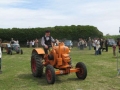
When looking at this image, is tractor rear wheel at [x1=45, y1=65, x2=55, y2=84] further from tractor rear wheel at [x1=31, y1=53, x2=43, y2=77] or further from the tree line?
the tree line

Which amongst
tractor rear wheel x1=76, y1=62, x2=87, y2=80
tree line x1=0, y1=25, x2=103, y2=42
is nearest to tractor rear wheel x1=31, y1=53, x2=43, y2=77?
tractor rear wheel x1=76, y1=62, x2=87, y2=80

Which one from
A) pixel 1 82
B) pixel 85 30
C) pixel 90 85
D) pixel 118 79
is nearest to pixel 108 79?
pixel 118 79

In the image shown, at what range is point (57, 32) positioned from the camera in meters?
44.5

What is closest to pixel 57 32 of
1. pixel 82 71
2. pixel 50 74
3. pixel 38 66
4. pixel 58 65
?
pixel 38 66

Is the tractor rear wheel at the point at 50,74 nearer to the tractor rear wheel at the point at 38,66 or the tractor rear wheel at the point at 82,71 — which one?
the tractor rear wheel at the point at 38,66

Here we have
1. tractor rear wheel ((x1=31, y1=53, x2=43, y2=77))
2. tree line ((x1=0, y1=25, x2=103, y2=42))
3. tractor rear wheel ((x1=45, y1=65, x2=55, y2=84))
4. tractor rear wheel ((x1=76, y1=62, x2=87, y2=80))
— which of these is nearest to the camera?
tractor rear wheel ((x1=45, y1=65, x2=55, y2=84))

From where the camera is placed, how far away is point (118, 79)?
919 cm

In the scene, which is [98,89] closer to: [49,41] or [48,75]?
[48,75]

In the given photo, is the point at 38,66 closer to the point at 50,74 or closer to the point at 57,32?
the point at 50,74

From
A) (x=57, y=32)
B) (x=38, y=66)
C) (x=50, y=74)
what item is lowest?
(x=50, y=74)

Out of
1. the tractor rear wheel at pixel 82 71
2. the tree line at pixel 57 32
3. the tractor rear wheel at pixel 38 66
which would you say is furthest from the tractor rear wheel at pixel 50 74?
the tree line at pixel 57 32

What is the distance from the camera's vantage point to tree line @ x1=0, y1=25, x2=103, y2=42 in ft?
146

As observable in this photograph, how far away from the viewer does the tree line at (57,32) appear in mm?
44625

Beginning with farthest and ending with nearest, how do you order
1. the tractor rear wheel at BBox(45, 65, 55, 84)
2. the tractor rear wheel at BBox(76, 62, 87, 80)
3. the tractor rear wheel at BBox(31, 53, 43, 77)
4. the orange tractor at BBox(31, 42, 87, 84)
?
the tractor rear wheel at BBox(31, 53, 43, 77) < the tractor rear wheel at BBox(76, 62, 87, 80) < the orange tractor at BBox(31, 42, 87, 84) < the tractor rear wheel at BBox(45, 65, 55, 84)
